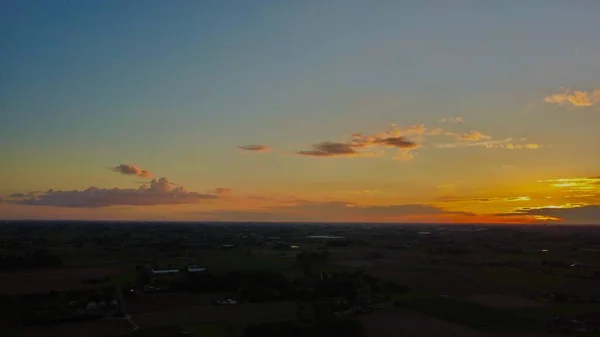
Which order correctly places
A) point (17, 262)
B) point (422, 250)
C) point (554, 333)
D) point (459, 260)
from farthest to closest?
1. point (422, 250)
2. point (459, 260)
3. point (17, 262)
4. point (554, 333)

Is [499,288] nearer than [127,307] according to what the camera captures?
No

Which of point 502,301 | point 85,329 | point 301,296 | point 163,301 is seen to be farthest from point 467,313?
point 85,329

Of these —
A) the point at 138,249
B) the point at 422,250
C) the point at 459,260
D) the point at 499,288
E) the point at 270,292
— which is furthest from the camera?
the point at 422,250

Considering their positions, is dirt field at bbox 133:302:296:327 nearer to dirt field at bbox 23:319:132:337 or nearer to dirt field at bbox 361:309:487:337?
dirt field at bbox 23:319:132:337

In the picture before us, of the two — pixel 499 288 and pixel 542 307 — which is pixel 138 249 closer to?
pixel 499 288

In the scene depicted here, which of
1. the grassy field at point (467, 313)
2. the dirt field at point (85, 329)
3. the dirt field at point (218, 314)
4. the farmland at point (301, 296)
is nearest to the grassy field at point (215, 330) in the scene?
the farmland at point (301, 296)

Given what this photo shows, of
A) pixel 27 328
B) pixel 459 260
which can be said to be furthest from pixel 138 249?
pixel 27 328

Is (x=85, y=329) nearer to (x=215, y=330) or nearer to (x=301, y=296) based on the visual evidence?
(x=215, y=330)
